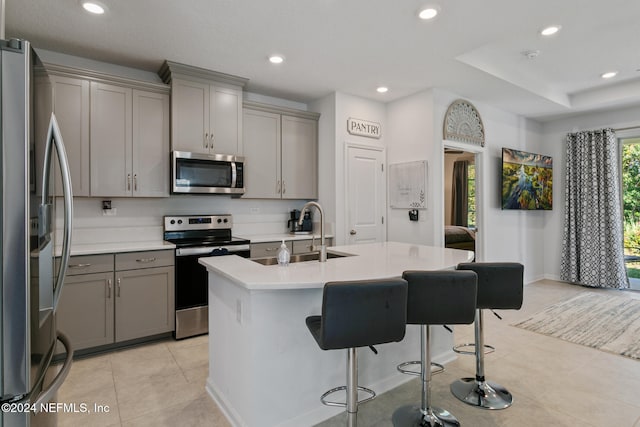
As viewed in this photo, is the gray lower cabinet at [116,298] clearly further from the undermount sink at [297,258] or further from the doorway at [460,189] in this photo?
the doorway at [460,189]

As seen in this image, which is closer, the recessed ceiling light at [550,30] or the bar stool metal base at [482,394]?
Answer: the bar stool metal base at [482,394]

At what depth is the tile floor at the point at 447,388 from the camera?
2.04 metres

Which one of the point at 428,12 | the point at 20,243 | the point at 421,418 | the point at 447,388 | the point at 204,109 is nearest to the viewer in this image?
the point at 20,243

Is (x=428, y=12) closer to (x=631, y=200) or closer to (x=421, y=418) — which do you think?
(x=421, y=418)

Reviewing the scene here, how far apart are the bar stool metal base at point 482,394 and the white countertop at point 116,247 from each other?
2.67 meters

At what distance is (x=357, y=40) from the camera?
9.74 feet

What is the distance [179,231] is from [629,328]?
494cm

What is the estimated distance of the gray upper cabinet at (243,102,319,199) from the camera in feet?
13.4

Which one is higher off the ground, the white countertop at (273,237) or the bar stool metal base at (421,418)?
the white countertop at (273,237)

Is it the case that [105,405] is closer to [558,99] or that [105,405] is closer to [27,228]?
[27,228]

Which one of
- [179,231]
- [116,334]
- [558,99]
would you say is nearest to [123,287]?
[116,334]

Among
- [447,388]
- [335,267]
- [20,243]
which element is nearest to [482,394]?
[447,388]

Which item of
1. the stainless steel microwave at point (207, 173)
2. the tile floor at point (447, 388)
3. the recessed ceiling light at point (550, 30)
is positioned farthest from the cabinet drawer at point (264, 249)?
the recessed ceiling light at point (550, 30)

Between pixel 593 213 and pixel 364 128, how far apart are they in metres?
3.90
